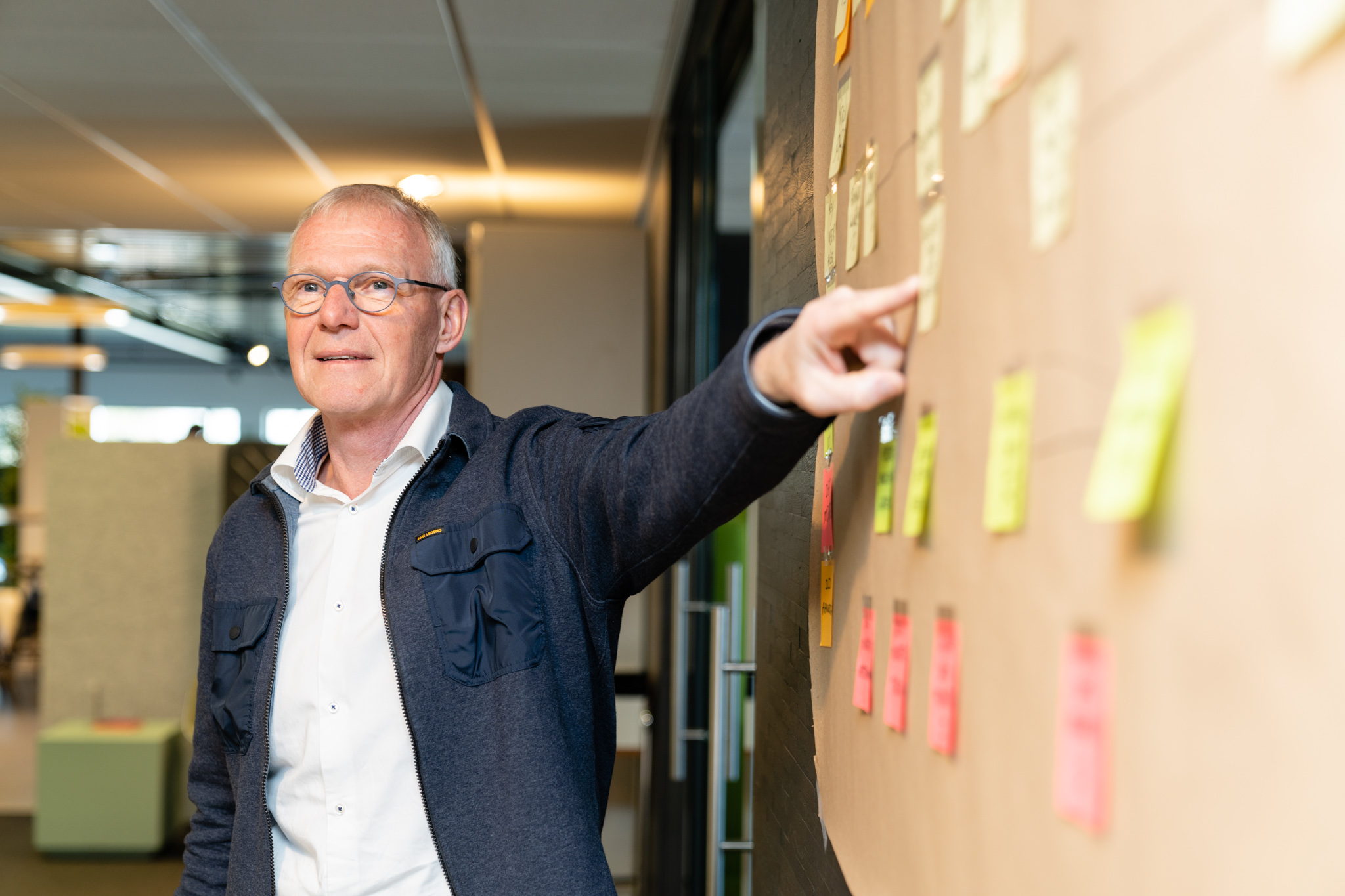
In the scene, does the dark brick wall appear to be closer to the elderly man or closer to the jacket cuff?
the elderly man

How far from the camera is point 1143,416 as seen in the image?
16.0 inches

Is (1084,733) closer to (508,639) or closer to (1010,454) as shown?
(1010,454)

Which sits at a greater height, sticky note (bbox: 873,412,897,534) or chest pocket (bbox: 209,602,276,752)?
sticky note (bbox: 873,412,897,534)

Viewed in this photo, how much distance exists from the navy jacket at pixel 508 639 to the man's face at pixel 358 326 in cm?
10

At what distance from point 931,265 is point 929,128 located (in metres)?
0.09

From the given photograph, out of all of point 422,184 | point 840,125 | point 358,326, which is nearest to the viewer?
point 840,125

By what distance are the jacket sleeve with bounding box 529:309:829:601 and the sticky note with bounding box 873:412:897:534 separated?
2.1 inches

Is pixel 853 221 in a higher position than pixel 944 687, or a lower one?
higher

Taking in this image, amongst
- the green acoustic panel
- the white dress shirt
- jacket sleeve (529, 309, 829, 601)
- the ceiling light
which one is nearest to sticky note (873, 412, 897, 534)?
jacket sleeve (529, 309, 829, 601)

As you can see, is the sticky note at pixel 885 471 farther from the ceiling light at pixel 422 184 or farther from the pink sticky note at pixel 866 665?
the ceiling light at pixel 422 184

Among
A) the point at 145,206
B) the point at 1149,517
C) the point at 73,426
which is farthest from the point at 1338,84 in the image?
the point at 73,426

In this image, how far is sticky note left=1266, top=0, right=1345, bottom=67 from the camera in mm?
318

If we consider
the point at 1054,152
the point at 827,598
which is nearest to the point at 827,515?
the point at 827,598

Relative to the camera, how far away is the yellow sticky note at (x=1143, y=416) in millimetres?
399
